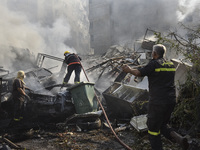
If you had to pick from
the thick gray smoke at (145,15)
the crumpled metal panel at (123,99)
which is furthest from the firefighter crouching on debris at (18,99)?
the thick gray smoke at (145,15)

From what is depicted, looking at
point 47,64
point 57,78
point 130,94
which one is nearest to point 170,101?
point 130,94

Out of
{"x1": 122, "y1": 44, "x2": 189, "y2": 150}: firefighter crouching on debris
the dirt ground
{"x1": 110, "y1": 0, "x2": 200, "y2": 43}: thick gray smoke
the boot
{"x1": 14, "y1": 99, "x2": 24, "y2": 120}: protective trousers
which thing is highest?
{"x1": 110, "y1": 0, "x2": 200, "y2": 43}: thick gray smoke

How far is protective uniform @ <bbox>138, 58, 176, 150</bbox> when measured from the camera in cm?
273

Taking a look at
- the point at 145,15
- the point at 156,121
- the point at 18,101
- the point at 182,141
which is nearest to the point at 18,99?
the point at 18,101

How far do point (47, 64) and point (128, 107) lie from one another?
643 inches

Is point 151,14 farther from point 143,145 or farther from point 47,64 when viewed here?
point 143,145

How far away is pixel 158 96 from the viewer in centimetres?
276

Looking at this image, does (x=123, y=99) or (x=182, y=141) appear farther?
(x=123, y=99)

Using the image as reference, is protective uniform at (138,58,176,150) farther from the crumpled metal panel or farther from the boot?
the crumpled metal panel

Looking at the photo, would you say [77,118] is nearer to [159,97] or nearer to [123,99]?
[123,99]

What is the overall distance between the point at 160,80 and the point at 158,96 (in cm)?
25

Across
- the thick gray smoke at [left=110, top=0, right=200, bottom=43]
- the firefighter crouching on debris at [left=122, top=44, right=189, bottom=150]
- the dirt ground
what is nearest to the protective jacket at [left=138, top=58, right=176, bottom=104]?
the firefighter crouching on debris at [left=122, top=44, right=189, bottom=150]

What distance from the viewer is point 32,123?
16.5ft

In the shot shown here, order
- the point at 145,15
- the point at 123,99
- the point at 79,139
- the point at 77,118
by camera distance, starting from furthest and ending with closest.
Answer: the point at 145,15 < the point at 123,99 < the point at 77,118 < the point at 79,139
